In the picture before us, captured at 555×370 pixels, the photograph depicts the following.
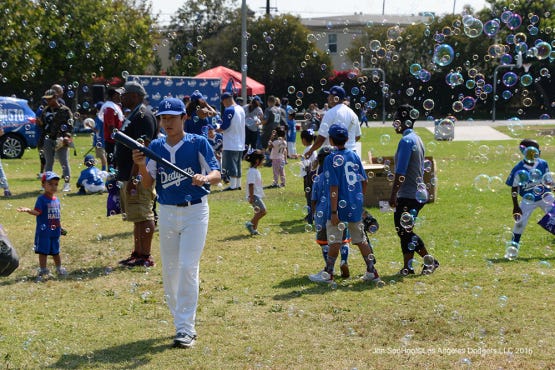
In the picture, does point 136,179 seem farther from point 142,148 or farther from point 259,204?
point 142,148

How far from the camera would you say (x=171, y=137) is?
667 cm

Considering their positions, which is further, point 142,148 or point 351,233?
point 351,233

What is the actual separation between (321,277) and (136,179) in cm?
242

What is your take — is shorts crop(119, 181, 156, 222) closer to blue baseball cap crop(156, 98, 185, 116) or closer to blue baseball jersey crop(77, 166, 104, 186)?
blue baseball cap crop(156, 98, 185, 116)

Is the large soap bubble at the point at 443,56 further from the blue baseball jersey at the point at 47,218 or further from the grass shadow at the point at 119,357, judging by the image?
the grass shadow at the point at 119,357

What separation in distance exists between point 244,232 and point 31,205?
192 inches

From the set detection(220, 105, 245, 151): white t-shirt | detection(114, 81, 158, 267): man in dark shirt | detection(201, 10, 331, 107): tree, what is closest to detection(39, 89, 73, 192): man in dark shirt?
A: detection(220, 105, 245, 151): white t-shirt

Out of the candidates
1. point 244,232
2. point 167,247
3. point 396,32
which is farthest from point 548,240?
point 167,247

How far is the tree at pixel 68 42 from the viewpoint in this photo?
28469 millimetres

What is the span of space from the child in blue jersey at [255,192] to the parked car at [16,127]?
543 inches

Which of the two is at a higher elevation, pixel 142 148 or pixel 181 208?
pixel 142 148

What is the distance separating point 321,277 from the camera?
8.46m

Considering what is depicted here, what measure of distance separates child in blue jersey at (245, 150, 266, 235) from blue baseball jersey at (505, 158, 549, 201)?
3.65 metres

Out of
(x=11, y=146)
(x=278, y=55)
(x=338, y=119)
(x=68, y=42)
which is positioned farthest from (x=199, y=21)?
(x=338, y=119)
